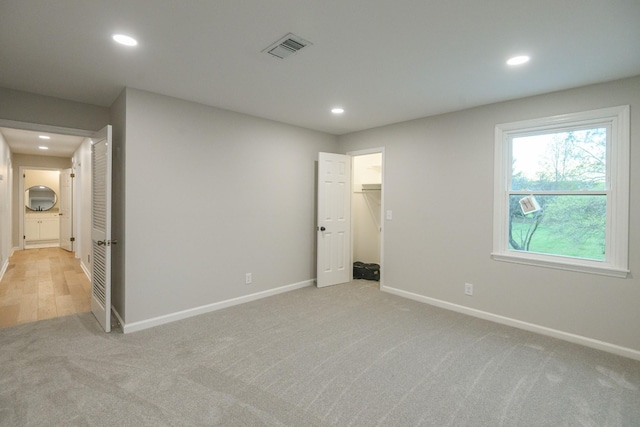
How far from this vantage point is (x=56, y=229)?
8742 millimetres

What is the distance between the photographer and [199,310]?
3615 mm

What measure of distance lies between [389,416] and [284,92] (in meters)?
2.89

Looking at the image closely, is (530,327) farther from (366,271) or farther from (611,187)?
(366,271)

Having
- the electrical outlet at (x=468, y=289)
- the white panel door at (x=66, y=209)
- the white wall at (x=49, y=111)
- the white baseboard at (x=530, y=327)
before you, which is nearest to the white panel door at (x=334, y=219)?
the white baseboard at (x=530, y=327)

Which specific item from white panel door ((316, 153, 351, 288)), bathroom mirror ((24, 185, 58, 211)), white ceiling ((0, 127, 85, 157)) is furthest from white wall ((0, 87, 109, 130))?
bathroom mirror ((24, 185, 58, 211))

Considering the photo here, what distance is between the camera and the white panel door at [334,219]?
477 cm

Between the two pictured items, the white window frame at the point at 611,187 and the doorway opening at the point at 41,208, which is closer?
the white window frame at the point at 611,187

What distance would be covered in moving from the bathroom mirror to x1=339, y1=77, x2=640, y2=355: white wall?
9.04 m

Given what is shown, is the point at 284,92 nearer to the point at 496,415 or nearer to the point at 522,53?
the point at 522,53

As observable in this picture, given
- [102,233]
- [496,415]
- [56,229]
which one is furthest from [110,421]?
[56,229]

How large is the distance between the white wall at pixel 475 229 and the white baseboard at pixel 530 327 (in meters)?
0.04

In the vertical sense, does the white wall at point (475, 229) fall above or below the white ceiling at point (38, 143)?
below

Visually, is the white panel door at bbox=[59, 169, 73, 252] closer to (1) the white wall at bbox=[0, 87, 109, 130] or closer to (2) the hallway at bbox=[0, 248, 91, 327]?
(2) the hallway at bbox=[0, 248, 91, 327]

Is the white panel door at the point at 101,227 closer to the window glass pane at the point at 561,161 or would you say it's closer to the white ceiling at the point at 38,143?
the white ceiling at the point at 38,143
